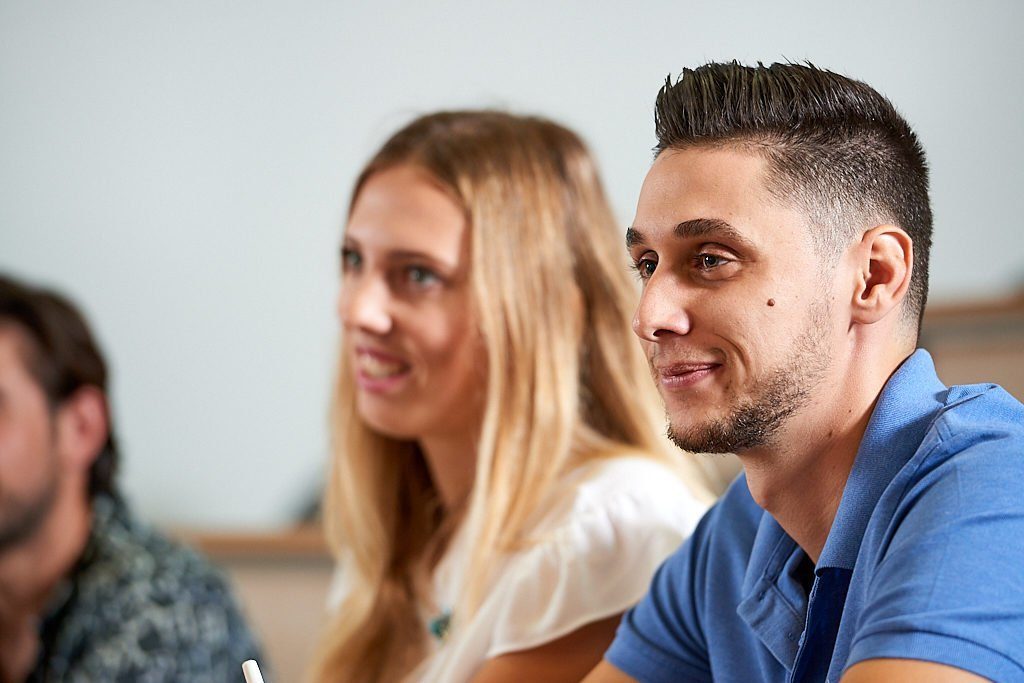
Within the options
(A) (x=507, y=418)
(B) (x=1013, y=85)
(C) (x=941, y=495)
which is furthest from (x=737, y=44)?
(C) (x=941, y=495)

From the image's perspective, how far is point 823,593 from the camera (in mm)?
810

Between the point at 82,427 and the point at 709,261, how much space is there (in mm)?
1484

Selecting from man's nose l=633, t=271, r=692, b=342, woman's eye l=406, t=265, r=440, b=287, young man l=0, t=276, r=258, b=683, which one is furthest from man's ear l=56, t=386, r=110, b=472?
man's nose l=633, t=271, r=692, b=342

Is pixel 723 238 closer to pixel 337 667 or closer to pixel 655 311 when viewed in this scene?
pixel 655 311

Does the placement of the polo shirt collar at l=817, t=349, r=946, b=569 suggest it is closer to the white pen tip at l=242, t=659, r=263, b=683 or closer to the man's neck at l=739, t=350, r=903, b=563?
the man's neck at l=739, t=350, r=903, b=563

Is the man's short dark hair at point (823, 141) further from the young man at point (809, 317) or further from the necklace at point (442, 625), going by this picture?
the necklace at point (442, 625)

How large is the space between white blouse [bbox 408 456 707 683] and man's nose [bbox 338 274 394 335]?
0.27 metres

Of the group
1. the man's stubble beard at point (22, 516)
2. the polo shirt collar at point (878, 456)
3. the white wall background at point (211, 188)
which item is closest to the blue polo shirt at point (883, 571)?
the polo shirt collar at point (878, 456)

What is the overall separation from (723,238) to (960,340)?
1271mm

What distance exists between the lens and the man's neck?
79cm

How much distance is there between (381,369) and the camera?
1.43 m

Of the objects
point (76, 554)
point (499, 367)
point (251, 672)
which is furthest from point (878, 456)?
point (76, 554)

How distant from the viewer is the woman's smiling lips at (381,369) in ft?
4.68

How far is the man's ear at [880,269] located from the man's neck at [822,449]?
39 millimetres
